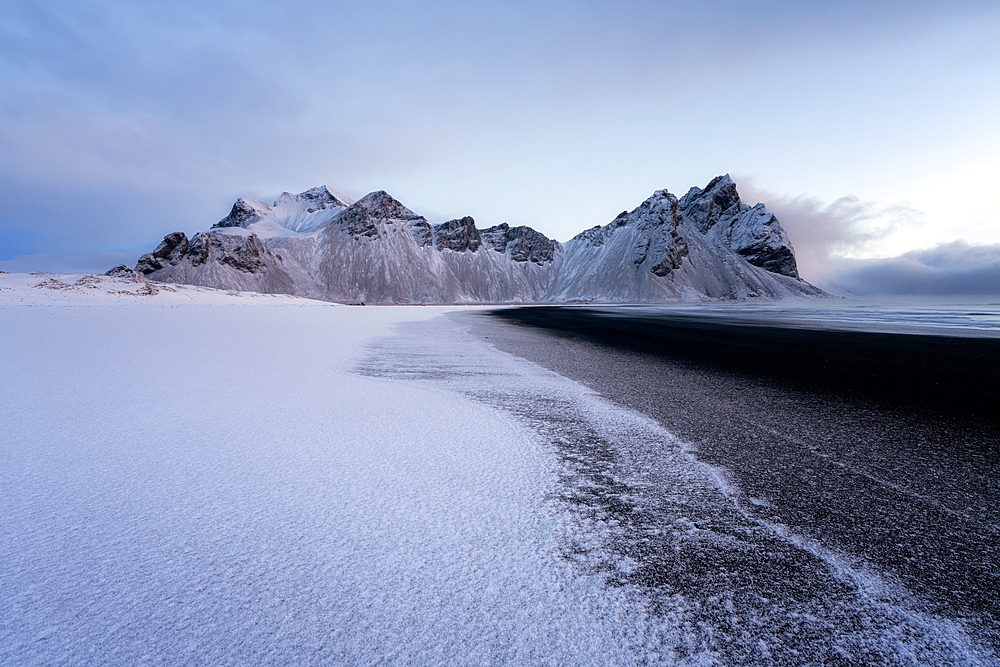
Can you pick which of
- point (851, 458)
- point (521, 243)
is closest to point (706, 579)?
point (851, 458)

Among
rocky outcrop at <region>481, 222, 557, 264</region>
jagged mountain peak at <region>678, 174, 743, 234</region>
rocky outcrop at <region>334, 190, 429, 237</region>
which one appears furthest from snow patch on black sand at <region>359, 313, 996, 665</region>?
jagged mountain peak at <region>678, 174, 743, 234</region>

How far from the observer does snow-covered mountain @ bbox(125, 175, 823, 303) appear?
118 meters

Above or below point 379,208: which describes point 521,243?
below

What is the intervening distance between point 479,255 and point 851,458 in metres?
168

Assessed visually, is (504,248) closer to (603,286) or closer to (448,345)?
(603,286)

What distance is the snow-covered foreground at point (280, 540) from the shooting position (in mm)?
1752

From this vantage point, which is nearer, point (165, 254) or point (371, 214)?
point (165, 254)

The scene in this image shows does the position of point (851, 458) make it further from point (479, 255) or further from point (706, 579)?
point (479, 255)

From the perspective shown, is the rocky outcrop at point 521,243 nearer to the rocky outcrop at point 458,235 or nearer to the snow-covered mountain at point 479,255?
the snow-covered mountain at point 479,255

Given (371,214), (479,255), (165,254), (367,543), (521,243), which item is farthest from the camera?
(521,243)

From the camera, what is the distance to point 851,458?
158 inches

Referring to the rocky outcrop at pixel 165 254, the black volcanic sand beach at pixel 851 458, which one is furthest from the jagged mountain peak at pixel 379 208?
the black volcanic sand beach at pixel 851 458

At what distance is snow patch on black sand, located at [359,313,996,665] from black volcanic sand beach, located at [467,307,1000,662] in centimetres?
4

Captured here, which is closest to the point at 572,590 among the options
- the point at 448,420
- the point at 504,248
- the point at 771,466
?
the point at 771,466
